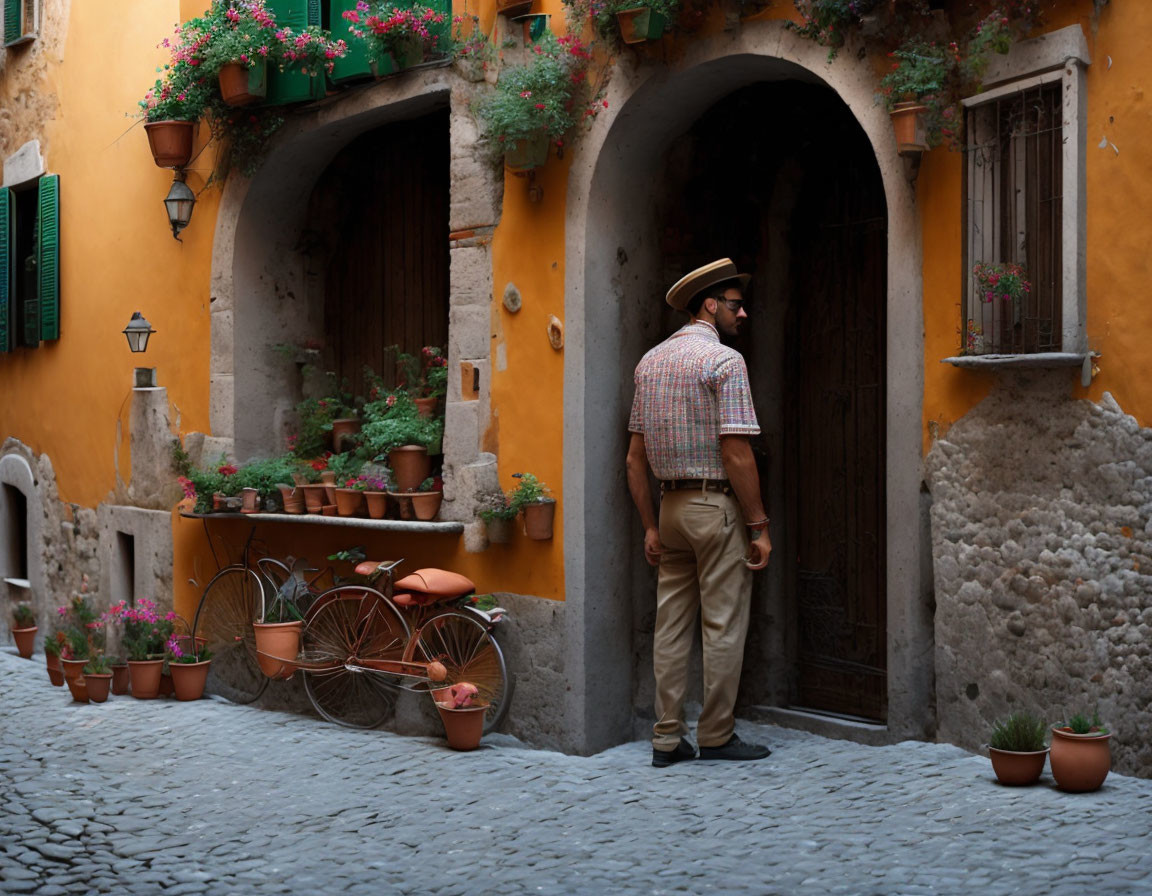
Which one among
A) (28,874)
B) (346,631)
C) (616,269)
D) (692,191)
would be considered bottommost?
(28,874)

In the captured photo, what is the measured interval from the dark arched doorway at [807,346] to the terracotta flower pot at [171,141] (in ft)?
12.3

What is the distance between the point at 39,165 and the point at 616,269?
6.61 metres

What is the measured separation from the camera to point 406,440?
755 cm

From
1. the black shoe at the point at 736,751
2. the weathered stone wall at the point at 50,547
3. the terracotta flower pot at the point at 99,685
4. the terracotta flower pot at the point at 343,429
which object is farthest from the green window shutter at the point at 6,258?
the black shoe at the point at 736,751

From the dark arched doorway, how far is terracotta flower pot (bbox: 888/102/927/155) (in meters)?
1.30

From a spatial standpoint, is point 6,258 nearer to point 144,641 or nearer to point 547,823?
point 144,641

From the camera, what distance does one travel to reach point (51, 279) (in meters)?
11.1

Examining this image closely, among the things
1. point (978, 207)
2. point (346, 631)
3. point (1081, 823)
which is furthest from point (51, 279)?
point (1081, 823)

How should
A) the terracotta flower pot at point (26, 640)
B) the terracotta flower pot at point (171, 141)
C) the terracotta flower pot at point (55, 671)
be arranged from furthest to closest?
the terracotta flower pot at point (26, 640) < the terracotta flower pot at point (55, 671) < the terracotta flower pot at point (171, 141)

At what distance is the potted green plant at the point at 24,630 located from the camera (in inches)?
430

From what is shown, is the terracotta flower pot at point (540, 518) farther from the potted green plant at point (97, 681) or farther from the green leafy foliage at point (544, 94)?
the potted green plant at point (97, 681)

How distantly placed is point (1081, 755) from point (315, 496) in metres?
4.73

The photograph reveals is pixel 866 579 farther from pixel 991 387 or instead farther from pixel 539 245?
pixel 539 245

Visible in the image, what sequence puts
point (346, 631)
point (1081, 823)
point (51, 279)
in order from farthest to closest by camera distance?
point (51, 279)
point (346, 631)
point (1081, 823)
